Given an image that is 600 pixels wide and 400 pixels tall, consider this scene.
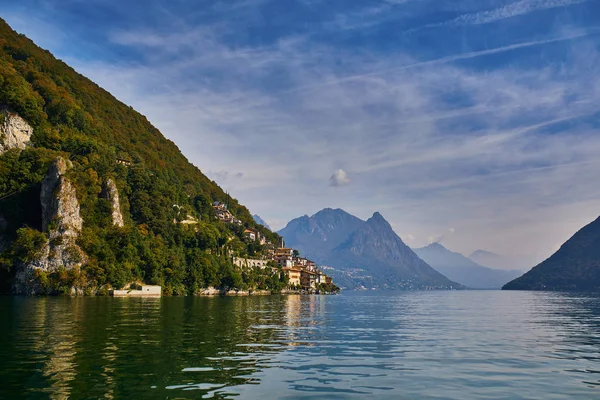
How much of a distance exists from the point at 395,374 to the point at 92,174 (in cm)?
10209

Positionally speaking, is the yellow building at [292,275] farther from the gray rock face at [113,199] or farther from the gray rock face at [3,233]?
the gray rock face at [3,233]

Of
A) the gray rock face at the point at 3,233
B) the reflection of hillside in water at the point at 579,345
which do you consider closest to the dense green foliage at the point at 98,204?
the gray rock face at the point at 3,233

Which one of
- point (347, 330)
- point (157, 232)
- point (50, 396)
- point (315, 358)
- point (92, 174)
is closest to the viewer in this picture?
point (50, 396)

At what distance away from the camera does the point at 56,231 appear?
9188cm

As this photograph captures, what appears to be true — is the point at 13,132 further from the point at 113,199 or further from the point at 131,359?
the point at 131,359

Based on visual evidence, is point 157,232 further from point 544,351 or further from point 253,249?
point 544,351

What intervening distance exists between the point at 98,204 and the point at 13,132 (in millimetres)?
23740

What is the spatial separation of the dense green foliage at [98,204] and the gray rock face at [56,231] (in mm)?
1955

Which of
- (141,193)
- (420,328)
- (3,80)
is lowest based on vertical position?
(420,328)

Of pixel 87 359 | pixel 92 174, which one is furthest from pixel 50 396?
pixel 92 174

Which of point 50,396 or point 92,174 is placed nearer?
point 50,396

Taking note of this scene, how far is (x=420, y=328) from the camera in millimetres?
38031

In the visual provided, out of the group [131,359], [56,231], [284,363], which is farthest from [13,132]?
[284,363]

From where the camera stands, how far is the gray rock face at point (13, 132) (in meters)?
105
